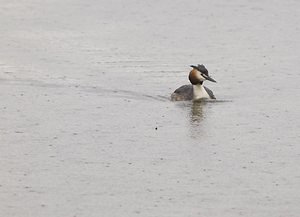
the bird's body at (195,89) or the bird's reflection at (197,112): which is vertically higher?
the bird's body at (195,89)

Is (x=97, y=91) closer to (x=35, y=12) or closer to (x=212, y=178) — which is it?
(x=212, y=178)

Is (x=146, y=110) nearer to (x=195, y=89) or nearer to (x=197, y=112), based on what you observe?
(x=197, y=112)

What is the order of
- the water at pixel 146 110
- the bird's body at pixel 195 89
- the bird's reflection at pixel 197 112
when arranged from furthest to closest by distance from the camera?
1. the bird's body at pixel 195 89
2. the bird's reflection at pixel 197 112
3. the water at pixel 146 110

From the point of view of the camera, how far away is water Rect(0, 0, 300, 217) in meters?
12.9

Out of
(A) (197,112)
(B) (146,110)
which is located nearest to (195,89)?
(A) (197,112)

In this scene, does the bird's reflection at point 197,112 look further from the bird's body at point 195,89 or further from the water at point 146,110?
the bird's body at point 195,89

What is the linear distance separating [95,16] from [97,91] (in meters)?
7.97

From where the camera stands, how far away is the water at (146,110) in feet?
42.5

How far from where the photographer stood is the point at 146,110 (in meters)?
18.0

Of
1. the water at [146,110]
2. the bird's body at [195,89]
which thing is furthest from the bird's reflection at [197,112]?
the bird's body at [195,89]

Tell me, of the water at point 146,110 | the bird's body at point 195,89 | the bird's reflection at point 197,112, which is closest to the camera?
the water at point 146,110

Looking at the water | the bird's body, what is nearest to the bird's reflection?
the water

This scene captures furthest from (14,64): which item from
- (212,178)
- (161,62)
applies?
(212,178)

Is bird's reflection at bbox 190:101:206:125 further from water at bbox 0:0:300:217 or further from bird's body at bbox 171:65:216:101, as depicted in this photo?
bird's body at bbox 171:65:216:101
